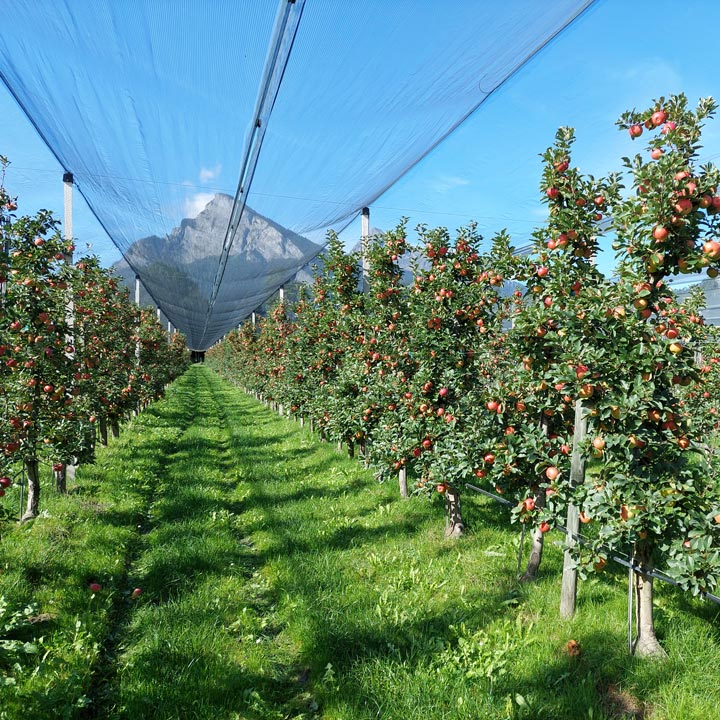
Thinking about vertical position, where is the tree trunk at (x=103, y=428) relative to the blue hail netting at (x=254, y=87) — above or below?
below

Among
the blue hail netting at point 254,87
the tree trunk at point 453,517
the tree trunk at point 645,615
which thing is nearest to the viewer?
the tree trunk at point 645,615

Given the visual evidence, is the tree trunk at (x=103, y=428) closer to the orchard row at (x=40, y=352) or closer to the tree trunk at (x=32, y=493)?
the orchard row at (x=40, y=352)

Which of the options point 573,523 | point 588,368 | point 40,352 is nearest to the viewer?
point 588,368

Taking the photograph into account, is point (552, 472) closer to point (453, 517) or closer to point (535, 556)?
point (535, 556)

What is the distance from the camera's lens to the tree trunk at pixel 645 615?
3.17m

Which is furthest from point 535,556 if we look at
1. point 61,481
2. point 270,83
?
point 61,481

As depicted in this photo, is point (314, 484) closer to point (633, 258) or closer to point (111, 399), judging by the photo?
point (111, 399)

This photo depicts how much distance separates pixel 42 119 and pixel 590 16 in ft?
18.0

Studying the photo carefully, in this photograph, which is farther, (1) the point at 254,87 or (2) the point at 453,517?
(2) the point at 453,517

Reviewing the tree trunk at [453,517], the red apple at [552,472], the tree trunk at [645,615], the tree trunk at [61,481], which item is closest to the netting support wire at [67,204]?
the tree trunk at [61,481]

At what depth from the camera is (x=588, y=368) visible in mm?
3156

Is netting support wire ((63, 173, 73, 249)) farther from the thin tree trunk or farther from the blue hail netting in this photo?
the thin tree trunk

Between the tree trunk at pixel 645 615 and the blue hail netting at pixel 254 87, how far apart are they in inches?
149

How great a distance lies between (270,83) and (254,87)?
0.56ft
